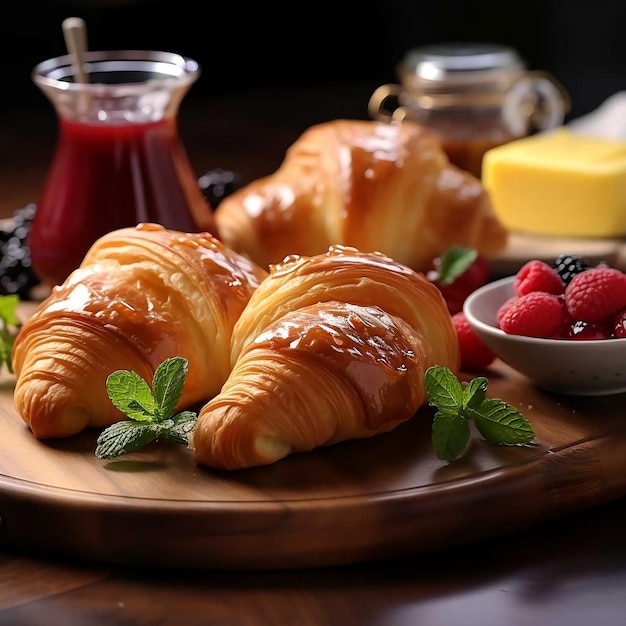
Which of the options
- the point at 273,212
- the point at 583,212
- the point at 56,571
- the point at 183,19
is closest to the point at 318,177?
the point at 273,212

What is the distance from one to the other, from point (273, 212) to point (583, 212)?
24.4 inches

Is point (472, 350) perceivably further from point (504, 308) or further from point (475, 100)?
point (475, 100)

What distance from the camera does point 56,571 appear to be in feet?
4.13

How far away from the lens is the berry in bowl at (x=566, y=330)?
1491 mm

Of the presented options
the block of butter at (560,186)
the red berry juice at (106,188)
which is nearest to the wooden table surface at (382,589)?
the red berry juice at (106,188)

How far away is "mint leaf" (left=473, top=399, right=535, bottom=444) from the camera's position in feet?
4.49

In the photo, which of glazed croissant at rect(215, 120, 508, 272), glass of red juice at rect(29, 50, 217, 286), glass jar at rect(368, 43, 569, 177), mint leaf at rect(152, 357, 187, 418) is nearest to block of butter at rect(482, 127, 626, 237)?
glass jar at rect(368, 43, 569, 177)

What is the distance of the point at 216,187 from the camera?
93.5 inches

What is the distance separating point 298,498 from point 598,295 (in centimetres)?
48

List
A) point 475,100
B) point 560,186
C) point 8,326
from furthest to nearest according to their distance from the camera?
point 475,100 → point 560,186 → point 8,326

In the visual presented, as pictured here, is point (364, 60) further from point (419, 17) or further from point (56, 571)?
point (56, 571)

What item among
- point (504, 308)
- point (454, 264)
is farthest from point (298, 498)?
point (454, 264)

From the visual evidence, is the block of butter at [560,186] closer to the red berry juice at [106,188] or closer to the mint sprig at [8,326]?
the red berry juice at [106,188]

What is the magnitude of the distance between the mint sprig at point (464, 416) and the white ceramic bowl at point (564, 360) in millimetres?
150
